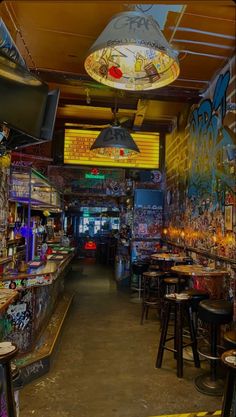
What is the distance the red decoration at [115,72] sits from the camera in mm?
2635

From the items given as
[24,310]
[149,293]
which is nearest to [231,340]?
[24,310]

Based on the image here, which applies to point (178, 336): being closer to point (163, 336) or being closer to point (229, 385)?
point (163, 336)

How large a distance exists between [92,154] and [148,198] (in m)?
1.89

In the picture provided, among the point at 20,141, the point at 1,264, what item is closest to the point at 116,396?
the point at 1,264

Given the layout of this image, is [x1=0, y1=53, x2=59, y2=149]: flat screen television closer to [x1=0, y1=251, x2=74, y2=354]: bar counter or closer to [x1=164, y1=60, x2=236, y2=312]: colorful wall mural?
[x1=0, y1=251, x2=74, y2=354]: bar counter

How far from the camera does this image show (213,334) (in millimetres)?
3146

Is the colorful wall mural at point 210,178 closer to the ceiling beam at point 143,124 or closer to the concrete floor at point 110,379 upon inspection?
the ceiling beam at point 143,124

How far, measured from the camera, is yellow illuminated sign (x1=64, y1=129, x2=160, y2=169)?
7191mm

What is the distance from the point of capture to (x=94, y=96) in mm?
6070

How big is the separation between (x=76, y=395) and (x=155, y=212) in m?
5.63

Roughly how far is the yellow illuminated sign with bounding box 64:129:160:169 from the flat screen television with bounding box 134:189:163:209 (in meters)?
0.80

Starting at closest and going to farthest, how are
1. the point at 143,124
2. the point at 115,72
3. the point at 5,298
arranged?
the point at 5,298
the point at 115,72
the point at 143,124

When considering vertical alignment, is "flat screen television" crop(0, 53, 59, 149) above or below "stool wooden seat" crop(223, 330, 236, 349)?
above

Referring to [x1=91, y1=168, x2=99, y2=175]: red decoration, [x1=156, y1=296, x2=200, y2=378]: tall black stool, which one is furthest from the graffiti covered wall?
[x1=91, y1=168, x2=99, y2=175]: red decoration
